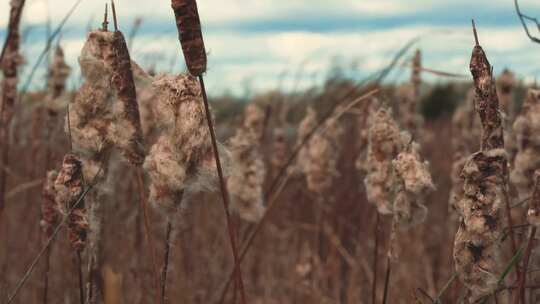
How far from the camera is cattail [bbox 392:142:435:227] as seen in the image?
1.46 m

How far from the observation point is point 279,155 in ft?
12.6

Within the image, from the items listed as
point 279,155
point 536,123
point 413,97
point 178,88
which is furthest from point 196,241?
point 178,88

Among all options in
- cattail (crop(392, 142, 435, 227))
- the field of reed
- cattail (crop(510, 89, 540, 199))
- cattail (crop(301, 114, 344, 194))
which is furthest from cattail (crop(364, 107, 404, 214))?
cattail (crop(301, 114, 344, 194))

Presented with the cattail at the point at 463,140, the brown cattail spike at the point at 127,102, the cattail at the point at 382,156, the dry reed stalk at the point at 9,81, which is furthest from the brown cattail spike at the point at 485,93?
the dry reed stalk at the point at 9,81

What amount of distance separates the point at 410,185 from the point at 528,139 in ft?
1.31

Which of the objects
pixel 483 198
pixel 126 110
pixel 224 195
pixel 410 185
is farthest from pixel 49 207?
pixel 483 198

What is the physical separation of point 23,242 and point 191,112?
111 inches

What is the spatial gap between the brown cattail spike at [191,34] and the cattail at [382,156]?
2.48 feet

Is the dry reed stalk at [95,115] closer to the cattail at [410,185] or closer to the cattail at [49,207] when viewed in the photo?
the cattail at [49,207]

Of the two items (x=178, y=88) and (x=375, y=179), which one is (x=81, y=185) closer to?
(x=178, y=88)

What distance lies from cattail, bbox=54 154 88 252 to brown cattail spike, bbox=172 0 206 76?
0.33m

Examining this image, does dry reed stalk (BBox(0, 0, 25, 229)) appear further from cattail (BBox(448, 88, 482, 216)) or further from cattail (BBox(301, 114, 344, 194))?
cattail (BBox(301, 114, 344, 194))

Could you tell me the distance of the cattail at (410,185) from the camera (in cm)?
146

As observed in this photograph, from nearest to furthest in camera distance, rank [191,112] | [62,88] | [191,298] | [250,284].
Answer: [191,112] → [62,88] → [191,298] → [250,284]
